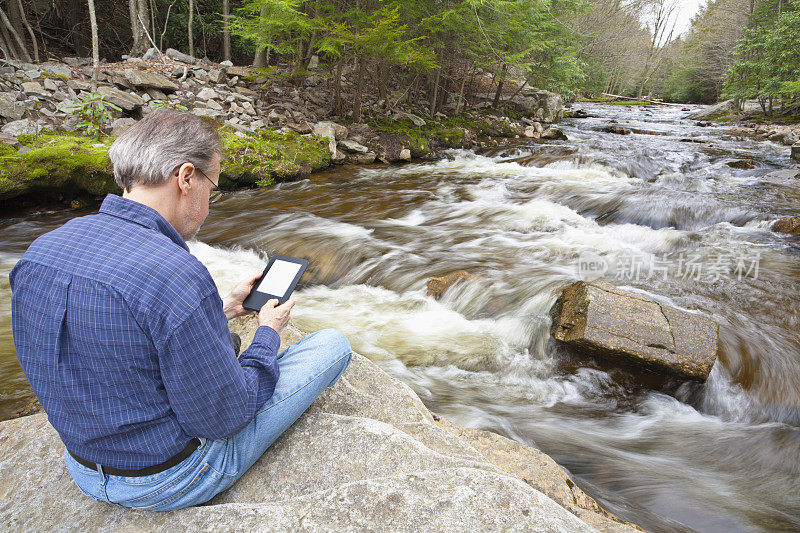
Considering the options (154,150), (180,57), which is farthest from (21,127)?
(154,150)

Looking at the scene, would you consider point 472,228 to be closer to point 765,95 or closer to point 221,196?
point 221,196

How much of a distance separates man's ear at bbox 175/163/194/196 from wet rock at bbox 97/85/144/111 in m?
10.9

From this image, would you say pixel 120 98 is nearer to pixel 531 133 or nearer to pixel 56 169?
pixel 56 169

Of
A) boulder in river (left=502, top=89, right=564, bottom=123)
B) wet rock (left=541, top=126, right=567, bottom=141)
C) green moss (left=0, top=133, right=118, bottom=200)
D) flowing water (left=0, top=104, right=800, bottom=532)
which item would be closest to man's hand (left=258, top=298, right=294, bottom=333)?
flowing water (left=0, top=104, right=800, bottom=532)

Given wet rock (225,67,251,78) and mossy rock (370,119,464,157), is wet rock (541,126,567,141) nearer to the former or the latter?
mossy rock (370,119,464,157)

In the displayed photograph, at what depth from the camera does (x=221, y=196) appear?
9.16 m

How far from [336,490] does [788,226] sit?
8.56 meters

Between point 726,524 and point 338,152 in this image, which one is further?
point 338,152

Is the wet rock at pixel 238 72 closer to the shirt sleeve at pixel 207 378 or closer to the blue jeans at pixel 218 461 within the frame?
the blue jeans at pixel 218 461

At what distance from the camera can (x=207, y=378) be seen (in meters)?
1.44

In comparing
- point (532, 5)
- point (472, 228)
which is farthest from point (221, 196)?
point (532, 5)

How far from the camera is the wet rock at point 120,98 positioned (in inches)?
394

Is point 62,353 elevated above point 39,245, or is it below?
below

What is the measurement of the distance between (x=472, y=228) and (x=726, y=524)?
587cm
